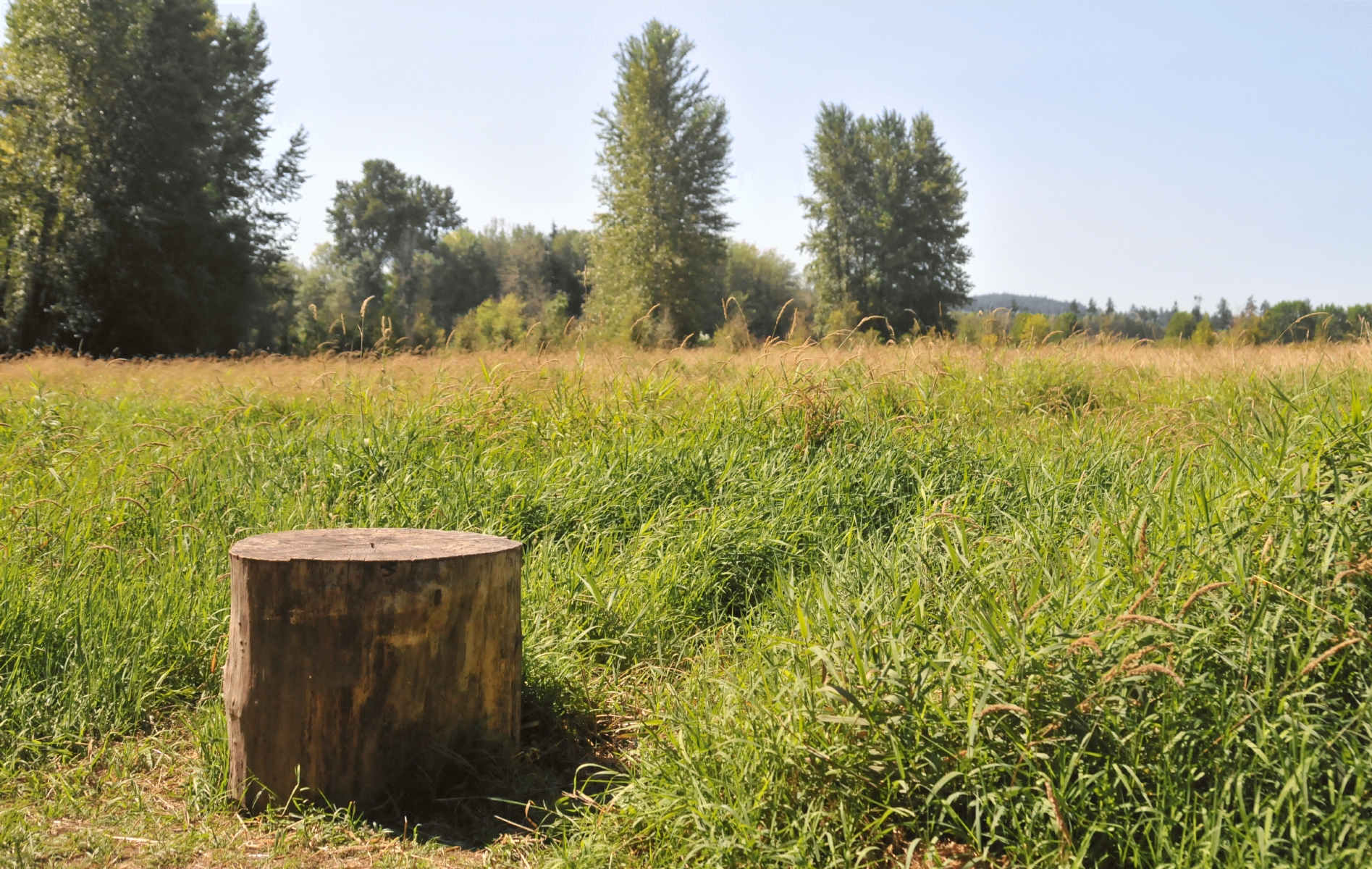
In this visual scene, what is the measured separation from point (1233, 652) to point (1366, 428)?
112cm

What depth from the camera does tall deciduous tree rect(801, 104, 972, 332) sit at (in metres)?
42.9

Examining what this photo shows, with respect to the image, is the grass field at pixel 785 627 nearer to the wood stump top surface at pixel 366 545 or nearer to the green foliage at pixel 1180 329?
the wood stump top surface at pixel 366 545

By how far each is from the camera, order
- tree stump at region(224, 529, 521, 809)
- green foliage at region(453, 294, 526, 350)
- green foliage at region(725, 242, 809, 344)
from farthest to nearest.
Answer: green foliage at region(725, 242, 809, 344)
green foliage at region(453, 294, 526, 350)
tree stump at region(224, 529, 521, 809)

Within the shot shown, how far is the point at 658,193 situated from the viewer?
31.7m

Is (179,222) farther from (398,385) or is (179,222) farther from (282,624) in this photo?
(282,624)

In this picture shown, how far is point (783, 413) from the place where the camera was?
18.0 ft

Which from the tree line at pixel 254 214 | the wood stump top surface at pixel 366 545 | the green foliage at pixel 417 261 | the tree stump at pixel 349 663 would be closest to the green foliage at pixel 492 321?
the tree line at pixel 254 214

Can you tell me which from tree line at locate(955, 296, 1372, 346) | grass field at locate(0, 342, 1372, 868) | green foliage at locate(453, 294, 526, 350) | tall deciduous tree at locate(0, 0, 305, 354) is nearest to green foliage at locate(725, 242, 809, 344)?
green foliage at locate(453, 294, 526, 350)

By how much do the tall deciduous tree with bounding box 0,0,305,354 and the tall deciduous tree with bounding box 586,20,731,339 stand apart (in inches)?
509

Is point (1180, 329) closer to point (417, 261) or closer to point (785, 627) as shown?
point (785, 627)

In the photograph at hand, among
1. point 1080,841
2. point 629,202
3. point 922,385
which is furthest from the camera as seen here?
point 629,202

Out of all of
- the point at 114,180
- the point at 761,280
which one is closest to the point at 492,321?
the point at 114,180

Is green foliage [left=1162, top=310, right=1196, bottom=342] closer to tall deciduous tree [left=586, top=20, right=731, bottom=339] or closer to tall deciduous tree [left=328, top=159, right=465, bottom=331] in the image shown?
tall deciduous tree [left=586, top=20, right=731, bottom=339]

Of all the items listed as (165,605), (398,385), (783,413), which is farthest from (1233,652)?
(398,385)
